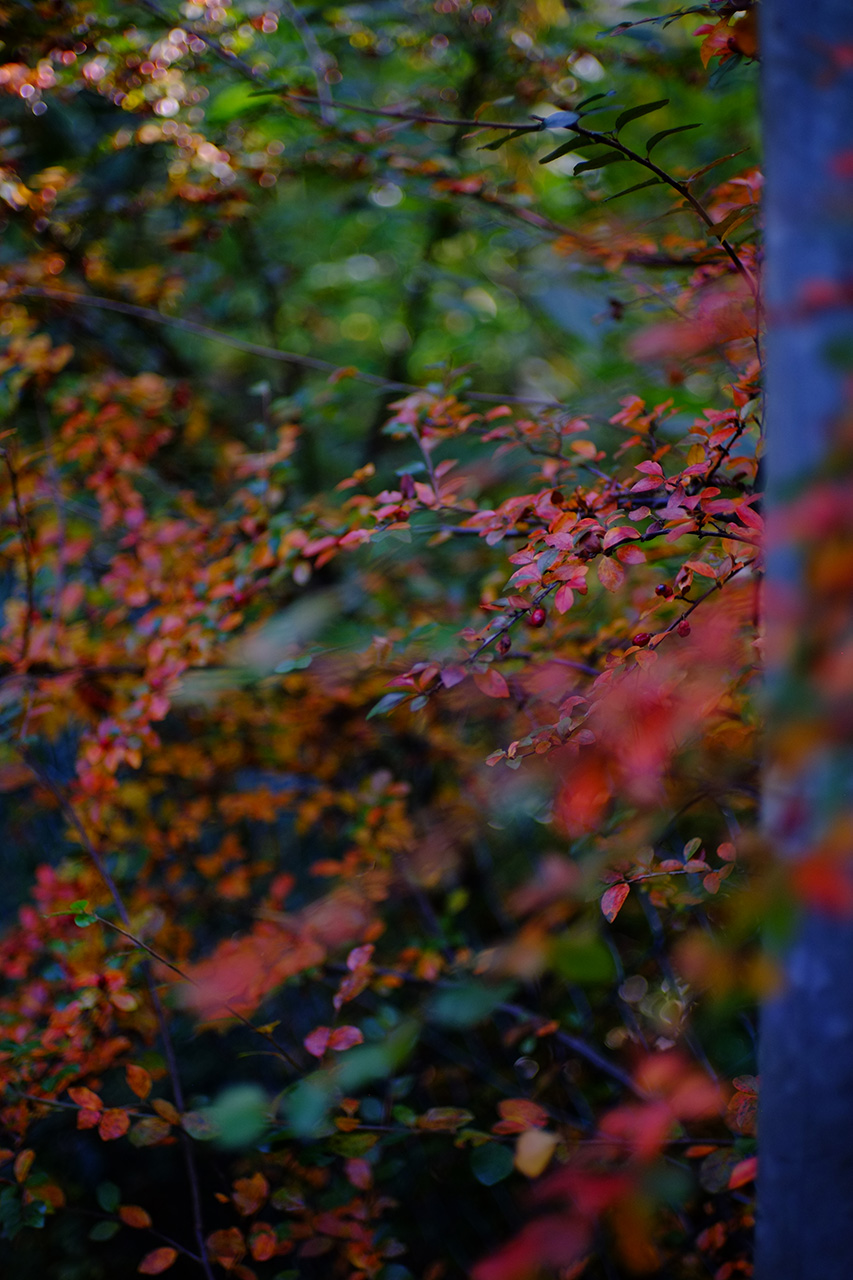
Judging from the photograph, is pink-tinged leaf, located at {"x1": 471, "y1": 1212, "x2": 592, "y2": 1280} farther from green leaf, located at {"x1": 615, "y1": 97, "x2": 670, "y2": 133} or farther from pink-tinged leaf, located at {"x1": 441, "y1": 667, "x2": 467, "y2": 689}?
green leaf, located at {"x1": 615, "y1": 97, "x2": 670, "y2": 133}

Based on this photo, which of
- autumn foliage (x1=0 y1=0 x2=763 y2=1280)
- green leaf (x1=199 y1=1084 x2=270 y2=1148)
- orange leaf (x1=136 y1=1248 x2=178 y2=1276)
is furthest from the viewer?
orange leaf (x1=136 y1=1248 x2=178 y2=1276)

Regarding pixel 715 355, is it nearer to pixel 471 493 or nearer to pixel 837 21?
pixel 471 493

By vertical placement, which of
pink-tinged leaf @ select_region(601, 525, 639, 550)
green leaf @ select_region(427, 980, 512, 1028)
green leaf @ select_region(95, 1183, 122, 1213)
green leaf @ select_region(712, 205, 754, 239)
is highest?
green leaf @ select_region(712, 205, 754, 239)

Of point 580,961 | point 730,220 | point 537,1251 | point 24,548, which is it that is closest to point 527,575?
point 730,220

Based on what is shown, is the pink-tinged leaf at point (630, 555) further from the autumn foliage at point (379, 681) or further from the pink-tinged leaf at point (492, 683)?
the pink-tinged leaf at point (492, 683)

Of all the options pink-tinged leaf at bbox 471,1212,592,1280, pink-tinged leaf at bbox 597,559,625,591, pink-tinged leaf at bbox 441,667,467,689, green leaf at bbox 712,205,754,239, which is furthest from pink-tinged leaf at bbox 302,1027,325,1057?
green leaf at bbox 712,205,754,239

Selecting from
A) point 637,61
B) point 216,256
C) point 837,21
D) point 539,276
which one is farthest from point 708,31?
point 216,256

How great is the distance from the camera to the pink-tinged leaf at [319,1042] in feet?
4.54

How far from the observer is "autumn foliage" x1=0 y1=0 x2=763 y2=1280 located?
3.92 feet

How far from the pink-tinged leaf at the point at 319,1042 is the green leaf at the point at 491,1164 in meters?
0.33

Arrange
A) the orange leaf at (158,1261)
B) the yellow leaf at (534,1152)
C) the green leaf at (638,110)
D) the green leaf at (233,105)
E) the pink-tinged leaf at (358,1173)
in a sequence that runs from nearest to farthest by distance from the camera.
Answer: the yellow leaf at (534,1152), the green leaf at (638,110), the orange leaf at (158,1261), the pink-tinged leaf at (358,1173), the green leaf at (233,105)

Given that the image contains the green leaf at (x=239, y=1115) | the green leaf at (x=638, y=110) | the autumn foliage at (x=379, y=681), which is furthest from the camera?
the autumn foliage at (x=379, y=681)

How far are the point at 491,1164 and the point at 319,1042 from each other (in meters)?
0.38

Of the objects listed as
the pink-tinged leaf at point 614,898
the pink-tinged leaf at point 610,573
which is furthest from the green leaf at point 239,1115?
the pink-tinged leaf at point 610,573
